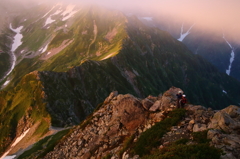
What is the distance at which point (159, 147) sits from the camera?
1513 centimetres

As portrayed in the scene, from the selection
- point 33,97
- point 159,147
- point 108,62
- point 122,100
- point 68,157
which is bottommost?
point 108,62

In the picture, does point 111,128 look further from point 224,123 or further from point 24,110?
point 24,110

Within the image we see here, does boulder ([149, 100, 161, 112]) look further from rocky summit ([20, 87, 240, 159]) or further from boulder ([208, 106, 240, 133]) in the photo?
boulder ([208, 106, 240, 133])

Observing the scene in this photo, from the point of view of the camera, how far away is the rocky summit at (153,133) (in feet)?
41.4

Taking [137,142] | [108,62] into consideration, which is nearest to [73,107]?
[108,62]

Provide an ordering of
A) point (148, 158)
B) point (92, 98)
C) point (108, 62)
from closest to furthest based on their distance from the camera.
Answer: point (148, 158), point (92, 98), point (108, 62)

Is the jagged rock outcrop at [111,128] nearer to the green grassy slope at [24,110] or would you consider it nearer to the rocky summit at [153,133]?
the rocky summit at [153,133]

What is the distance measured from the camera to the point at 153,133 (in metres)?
16.9

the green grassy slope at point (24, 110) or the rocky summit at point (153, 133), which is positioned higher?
the rocky summit at point (153, 133)

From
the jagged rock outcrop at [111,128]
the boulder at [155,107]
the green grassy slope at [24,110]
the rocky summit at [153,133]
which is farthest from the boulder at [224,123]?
the green grassy slope at [24,110]

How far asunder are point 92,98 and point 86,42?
338 feet

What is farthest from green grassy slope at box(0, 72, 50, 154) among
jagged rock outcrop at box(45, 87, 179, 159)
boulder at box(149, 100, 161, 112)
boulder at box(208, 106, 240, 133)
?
boulder at box(208, 106, 240, 133)

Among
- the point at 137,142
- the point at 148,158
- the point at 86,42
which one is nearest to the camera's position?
the point at 148,158

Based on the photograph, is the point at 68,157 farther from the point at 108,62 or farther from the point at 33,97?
the point at 108,62
